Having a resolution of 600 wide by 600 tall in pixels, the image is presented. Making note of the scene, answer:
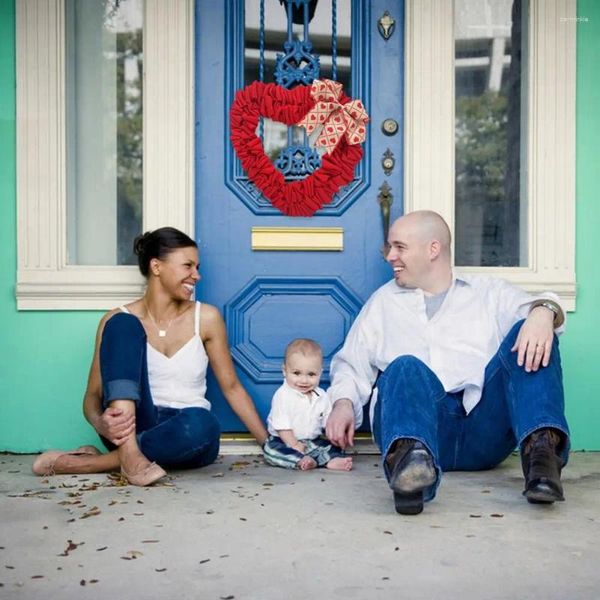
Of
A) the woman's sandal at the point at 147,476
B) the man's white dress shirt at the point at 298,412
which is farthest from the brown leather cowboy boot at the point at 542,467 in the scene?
the woman's sandal at the point at 147,476

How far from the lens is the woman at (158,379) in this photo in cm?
305

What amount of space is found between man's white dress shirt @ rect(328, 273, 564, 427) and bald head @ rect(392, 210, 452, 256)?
0.59 ft

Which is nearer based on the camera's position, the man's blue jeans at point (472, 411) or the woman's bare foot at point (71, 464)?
the man's blue jeans at point (472, 411)

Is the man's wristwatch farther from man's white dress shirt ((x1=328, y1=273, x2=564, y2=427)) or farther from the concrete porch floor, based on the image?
the concrete porch floor

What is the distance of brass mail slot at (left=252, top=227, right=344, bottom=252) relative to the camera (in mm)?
3781

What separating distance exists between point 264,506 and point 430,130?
186cm

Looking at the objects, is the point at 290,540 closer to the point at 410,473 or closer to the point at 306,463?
the point at 410,473

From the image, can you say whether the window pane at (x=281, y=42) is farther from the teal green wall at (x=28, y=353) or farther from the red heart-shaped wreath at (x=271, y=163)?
the teal green wall at (x=28, y=353)

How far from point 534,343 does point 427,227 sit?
0.72 meters

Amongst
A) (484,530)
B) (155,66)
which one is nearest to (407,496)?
(484,530)

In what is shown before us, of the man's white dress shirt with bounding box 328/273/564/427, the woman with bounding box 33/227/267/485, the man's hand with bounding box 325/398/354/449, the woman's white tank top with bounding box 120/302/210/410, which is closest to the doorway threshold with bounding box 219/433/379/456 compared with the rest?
the woman with bounding box 33/227/267/485

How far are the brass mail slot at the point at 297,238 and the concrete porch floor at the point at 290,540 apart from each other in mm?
1043

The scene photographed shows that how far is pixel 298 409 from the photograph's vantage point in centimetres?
351

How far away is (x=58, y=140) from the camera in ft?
12.2
